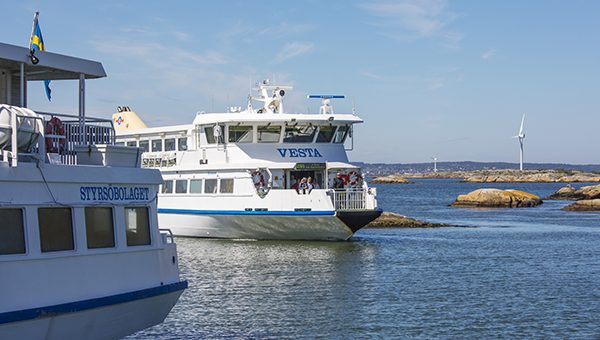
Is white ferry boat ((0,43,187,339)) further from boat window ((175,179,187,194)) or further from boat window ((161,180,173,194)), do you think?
boat window ((161,180,173,194))

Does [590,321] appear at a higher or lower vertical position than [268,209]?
lower

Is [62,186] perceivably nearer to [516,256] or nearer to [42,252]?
[42,252]

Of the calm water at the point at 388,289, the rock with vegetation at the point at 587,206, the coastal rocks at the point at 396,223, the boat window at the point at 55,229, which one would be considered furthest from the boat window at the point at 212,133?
the rock with vegetation at the point at 587,206

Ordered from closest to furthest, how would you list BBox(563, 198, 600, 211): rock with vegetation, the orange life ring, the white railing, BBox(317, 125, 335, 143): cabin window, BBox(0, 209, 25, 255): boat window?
1. BBox(0, 209, 25, 255): boat window
2. the white railing
3. the orange life ring
4. BBox(317, 125, 335, 143): cabin window
5. BBox(563, 198, 600, 211): rock with vegetation

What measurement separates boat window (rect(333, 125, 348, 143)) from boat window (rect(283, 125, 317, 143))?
3.40 feet

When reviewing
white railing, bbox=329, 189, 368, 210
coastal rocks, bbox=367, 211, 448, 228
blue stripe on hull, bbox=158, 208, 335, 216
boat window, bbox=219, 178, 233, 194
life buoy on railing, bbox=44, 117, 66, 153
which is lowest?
coastal rocks, bbox=367, 211, 448, 228

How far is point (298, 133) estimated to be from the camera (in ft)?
113

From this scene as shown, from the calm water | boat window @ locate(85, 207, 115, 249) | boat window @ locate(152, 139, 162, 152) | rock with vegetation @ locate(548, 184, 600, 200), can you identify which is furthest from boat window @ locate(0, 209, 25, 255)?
rock with vegetation @ locate(548, 184, 600, 200)

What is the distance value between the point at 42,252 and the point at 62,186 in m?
1.06

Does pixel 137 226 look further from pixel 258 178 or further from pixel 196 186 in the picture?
pixel 196 186

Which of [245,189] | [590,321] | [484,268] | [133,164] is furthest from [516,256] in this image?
[133,164]

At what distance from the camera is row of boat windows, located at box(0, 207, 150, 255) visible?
37.7 feet

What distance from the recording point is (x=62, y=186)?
40.6 feet

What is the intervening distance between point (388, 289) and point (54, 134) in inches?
481
